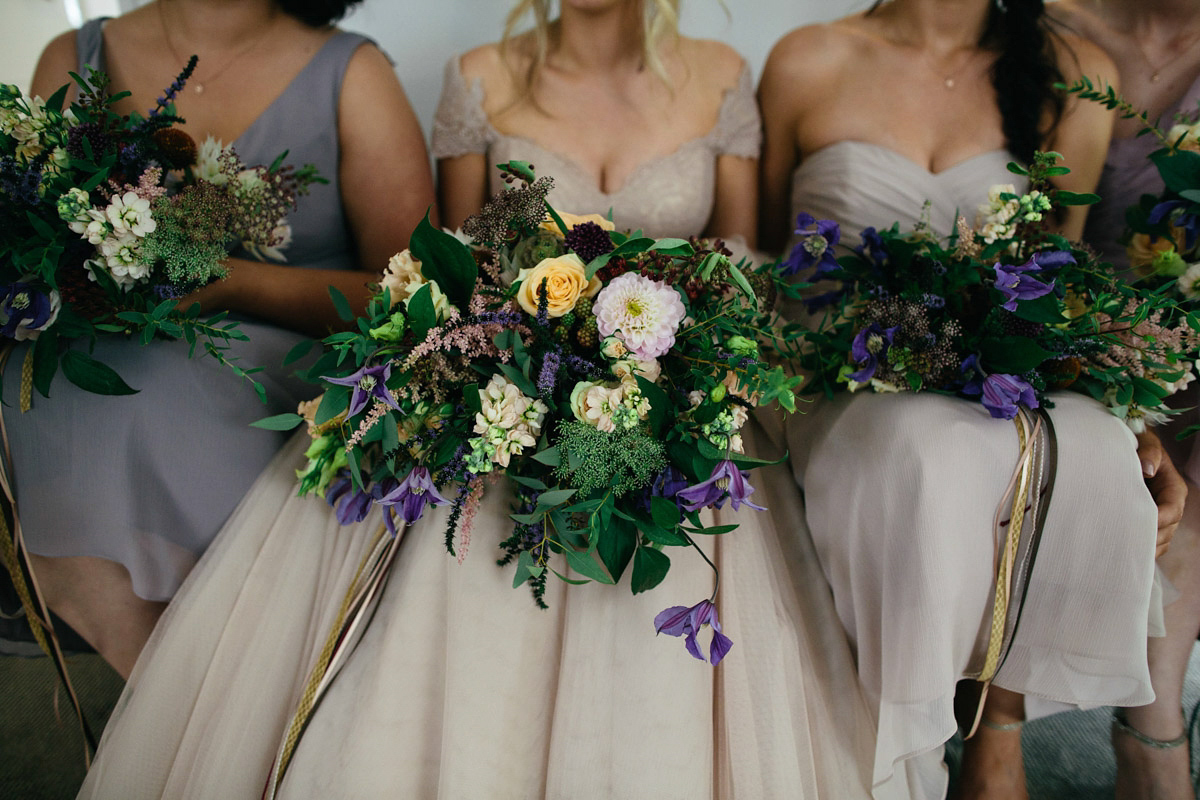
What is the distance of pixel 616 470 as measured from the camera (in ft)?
2.48

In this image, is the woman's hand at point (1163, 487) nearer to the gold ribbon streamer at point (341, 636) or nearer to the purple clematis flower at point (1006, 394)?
the purple clematis flower at point (1006, 394)

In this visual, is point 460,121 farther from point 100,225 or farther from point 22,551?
point 22,551

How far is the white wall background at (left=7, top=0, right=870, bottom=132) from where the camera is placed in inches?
66.4

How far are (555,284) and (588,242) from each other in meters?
0.09

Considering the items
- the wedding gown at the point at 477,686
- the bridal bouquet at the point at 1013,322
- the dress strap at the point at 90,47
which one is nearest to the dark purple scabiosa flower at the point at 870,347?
the bridal bouquet at the point at 1013,322

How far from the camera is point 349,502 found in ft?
2.92

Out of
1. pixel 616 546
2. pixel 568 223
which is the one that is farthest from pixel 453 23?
pixel 616 546

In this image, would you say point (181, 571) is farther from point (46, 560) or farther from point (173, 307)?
point (173, 307)

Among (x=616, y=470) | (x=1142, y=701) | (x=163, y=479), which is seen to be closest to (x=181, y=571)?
(x=163, y=479)

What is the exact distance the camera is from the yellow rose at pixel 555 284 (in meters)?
0.76

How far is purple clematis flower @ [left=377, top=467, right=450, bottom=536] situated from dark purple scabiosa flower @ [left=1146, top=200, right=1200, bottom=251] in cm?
107

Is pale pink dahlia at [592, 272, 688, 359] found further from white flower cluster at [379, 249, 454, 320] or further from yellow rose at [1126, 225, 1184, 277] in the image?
yellow rose at [1126, 225, 1184, 277]

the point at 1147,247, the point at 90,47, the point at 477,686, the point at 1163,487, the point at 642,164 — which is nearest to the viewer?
the point at 477,686

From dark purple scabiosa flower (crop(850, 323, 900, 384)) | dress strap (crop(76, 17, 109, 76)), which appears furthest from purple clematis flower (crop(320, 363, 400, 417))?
dress strap (crop(76, 17, 109, 76))
